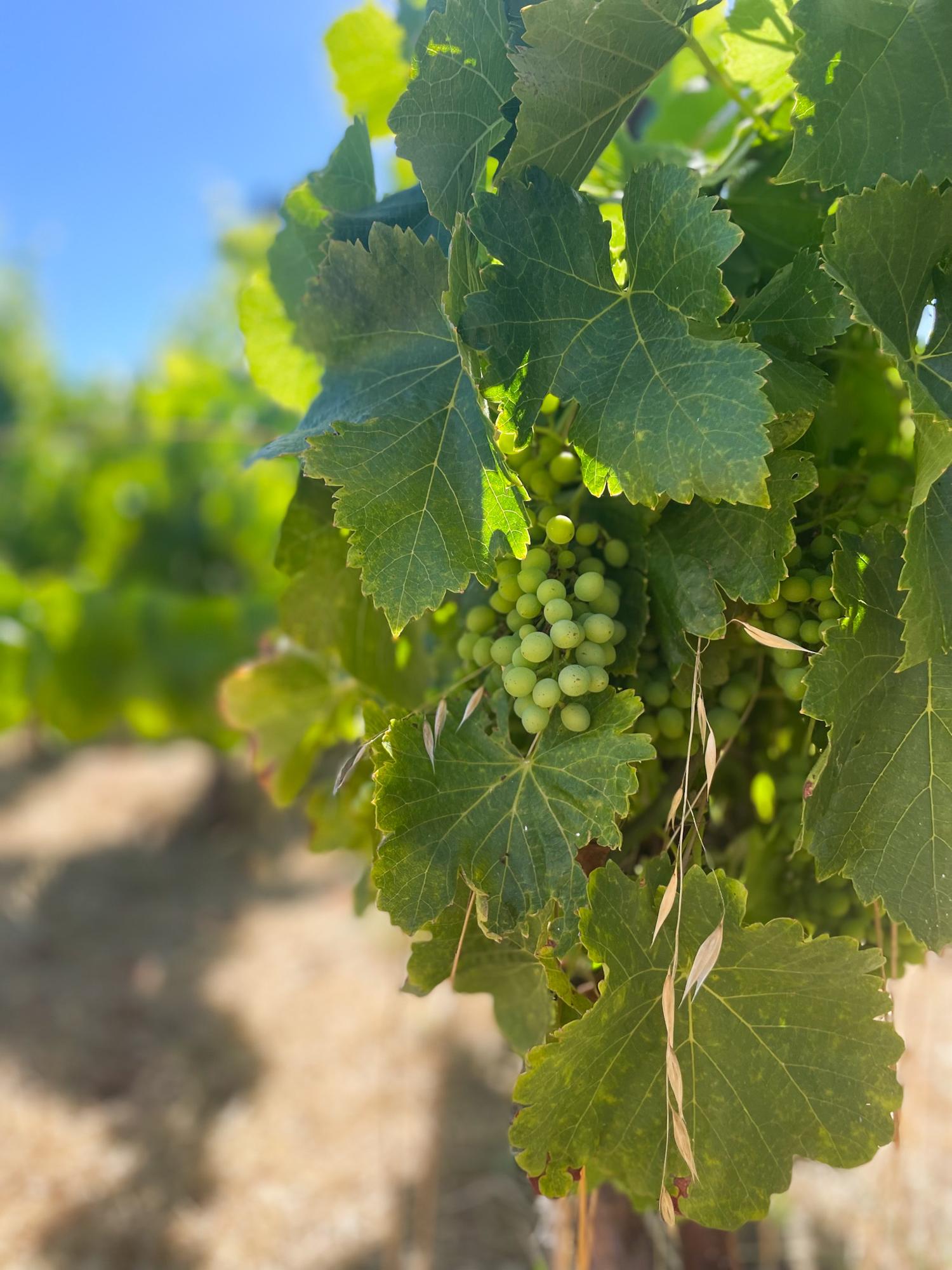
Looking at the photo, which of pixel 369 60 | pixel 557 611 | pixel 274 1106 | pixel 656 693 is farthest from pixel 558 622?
pixel 274 1106

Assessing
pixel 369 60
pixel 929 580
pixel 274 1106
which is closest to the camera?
pixel 929 580

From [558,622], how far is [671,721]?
0.13 meters

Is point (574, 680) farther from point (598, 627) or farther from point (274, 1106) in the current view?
point (274, 1106)

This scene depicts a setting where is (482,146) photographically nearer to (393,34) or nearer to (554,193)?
(554,193)

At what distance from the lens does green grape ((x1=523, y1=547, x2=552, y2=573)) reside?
23.7 inches

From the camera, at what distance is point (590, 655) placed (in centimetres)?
58

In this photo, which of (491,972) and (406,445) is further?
(491,972)

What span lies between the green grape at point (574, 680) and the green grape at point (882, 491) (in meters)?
0.25

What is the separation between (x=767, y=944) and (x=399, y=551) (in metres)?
0.31

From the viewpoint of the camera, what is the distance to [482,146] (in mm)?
571

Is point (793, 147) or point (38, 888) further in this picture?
point (38, 888)

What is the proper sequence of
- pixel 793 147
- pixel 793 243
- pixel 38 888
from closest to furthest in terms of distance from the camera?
pixel 793 147 < pixel 793 243 < pixel 38 888

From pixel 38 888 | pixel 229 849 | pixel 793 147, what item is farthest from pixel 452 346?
pixel 229 849

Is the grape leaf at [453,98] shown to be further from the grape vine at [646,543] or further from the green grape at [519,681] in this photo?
the green grape at [519,681]
